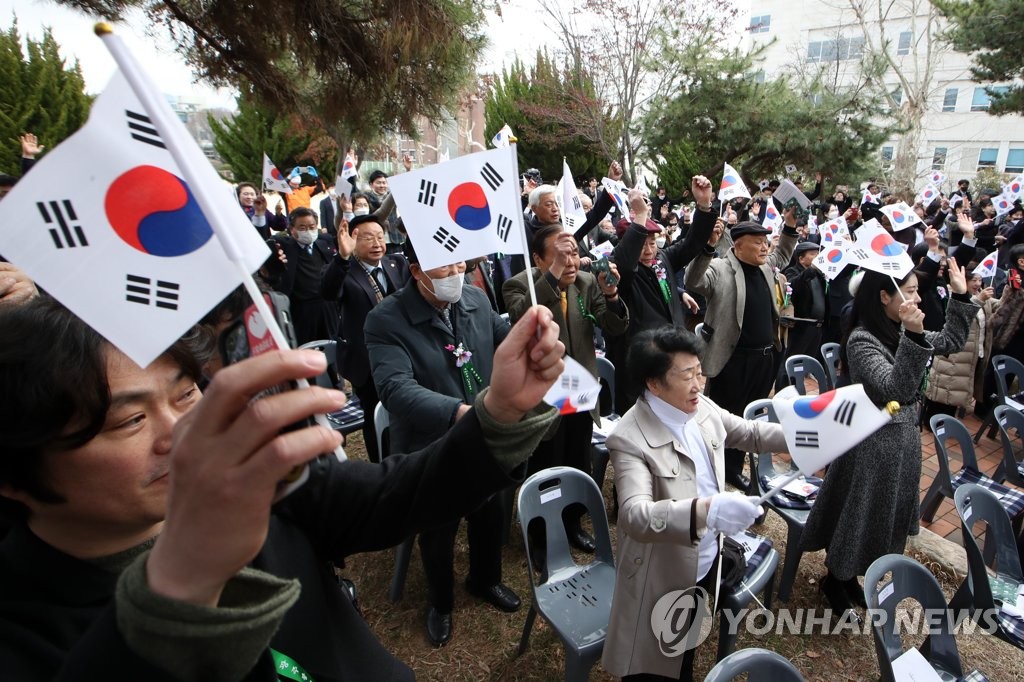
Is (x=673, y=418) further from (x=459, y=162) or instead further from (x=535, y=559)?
(x=535, y=559)

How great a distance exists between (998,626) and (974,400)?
16.3 ft

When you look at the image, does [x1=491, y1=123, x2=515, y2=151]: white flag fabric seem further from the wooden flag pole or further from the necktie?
the necktie

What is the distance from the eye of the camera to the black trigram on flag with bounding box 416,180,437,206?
5.87 ft

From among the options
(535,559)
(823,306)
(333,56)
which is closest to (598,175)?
(823,306)

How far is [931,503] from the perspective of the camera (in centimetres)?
420

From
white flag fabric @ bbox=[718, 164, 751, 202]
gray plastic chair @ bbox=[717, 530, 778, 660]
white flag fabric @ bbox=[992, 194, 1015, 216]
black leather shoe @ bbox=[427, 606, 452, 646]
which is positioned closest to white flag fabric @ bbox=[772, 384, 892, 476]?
gray plastic chair @ bbox=[717, 530, 778, 660]

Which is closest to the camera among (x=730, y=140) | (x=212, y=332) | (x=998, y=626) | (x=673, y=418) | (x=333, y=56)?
(x=212, y=332)

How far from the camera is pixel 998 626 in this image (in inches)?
102

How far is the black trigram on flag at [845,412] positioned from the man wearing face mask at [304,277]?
202 inches

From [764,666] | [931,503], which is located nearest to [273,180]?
[764,666]

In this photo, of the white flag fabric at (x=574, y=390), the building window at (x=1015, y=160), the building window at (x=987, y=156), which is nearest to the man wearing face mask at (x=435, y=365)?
the white flag fabric at (x=574, y=390)

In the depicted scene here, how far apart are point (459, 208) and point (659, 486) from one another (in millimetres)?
1433

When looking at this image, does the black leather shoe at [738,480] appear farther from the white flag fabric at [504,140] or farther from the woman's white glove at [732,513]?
the white flag fabric at [504,140]

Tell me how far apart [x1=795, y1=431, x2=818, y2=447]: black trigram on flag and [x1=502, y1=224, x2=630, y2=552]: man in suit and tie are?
1.79 metres
